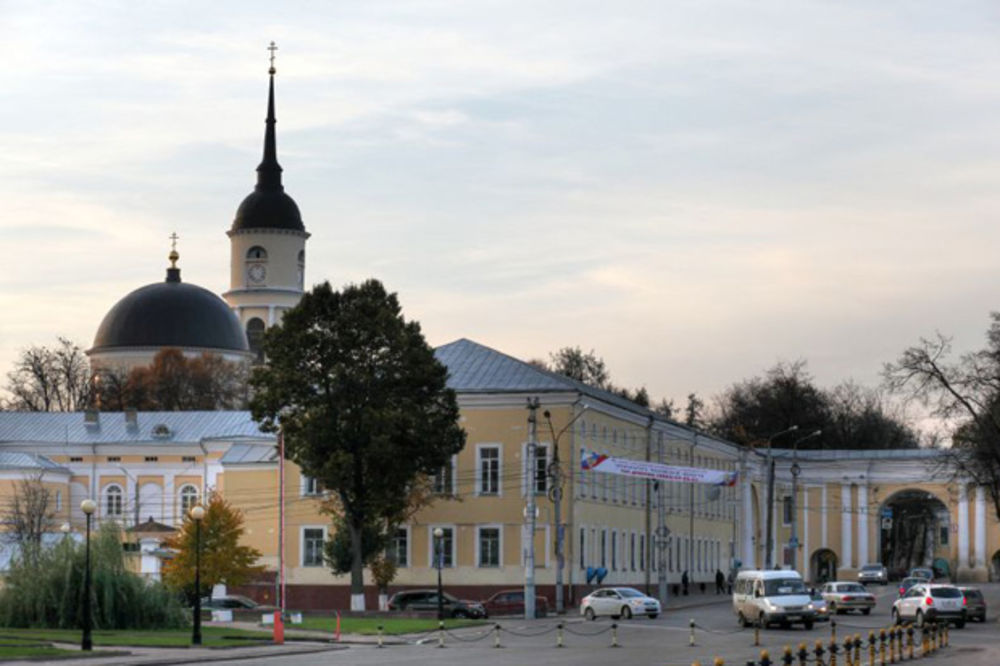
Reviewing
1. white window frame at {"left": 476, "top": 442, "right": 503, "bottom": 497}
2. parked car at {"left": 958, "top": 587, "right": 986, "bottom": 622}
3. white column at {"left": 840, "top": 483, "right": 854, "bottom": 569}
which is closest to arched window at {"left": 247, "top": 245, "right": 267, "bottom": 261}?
white column at {"left": 840, "top": 483, "right": 854, "bottom": 569}

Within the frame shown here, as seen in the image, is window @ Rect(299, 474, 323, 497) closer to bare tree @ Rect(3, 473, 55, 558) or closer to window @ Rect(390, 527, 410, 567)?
window @ Rect(390, 527, 410, 567)

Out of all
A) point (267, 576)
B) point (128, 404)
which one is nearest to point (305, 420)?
point (267, 576)

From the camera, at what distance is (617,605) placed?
71.1m

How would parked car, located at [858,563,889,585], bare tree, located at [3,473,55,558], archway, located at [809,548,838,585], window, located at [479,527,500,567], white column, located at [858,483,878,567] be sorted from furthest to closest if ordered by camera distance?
archway, located at [809,548,838,585] < white column, located at [858,483,878,567] < parked car, located at [858,563,889,585] < bare tree, located at [3,473,55,558] < window, located at [479,527,500,567]

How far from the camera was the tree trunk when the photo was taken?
77188mm

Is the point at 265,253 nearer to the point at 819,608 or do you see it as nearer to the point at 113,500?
the point at 113,500

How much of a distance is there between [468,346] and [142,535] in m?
27.1

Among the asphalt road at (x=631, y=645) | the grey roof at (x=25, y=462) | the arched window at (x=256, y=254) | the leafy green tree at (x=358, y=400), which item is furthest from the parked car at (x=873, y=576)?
the arched window at (x=256, y=254)

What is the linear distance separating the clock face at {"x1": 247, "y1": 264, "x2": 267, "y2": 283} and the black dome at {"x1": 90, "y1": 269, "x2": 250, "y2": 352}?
7.06 meters

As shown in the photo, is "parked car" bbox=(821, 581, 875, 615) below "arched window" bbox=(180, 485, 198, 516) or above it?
below

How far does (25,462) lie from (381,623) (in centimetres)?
6028

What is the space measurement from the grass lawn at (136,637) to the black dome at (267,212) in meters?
123

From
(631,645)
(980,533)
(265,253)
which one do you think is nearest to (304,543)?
(631,645)

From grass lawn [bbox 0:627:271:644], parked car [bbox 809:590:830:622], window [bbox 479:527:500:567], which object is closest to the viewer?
grass lawn [bbox 0:627:271:644]
